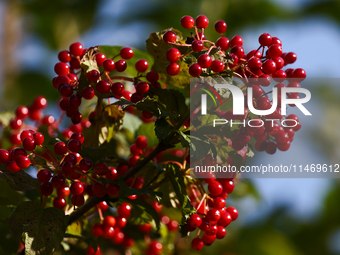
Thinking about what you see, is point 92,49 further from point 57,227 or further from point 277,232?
point 277,232

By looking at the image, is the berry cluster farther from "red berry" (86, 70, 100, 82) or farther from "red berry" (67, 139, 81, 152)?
"red berry" (67, 139, 81, 152)

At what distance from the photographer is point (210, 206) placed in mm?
988

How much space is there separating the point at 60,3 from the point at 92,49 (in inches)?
260

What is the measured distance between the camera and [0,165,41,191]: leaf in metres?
0.85

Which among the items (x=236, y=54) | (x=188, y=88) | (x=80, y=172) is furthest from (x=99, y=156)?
(x=236, y=54)

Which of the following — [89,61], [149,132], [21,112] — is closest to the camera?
[89,61]

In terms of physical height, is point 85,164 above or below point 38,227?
above

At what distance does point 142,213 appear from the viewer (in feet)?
3.55

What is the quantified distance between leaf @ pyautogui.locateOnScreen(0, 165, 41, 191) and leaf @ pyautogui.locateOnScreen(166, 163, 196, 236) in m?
0.33

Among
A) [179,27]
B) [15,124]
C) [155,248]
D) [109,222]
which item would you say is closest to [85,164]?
[109,222]

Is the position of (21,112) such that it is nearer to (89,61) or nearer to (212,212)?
(89,61)

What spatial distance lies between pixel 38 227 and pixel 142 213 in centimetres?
33

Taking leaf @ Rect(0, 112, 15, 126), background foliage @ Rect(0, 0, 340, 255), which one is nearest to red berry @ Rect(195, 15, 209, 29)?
leaf @ Rect(0, 112, 15, 126)

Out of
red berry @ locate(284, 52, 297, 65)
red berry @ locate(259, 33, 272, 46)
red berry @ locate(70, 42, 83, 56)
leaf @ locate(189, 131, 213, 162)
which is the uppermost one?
red berry @ locate(259, 33, 272, 46)
